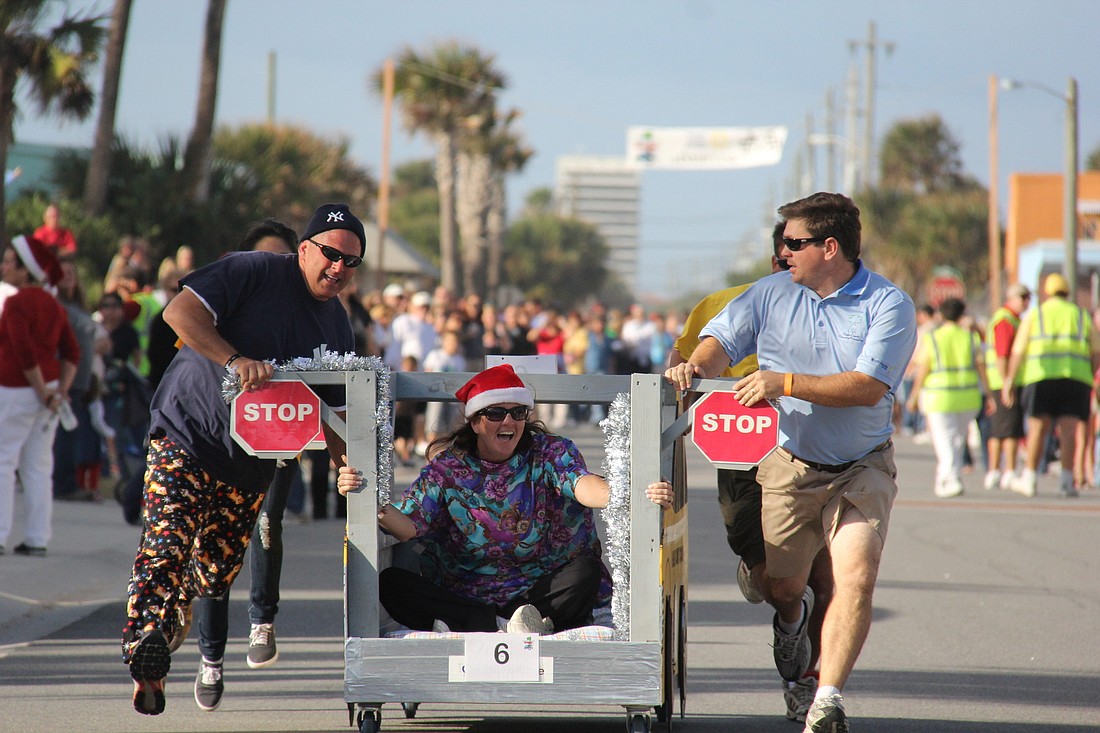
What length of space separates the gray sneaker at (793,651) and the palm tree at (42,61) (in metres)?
15.8

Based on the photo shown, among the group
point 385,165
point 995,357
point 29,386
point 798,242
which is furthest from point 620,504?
point 385,165

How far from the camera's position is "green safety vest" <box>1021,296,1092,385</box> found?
49.5 feet

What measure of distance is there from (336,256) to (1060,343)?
11.1m

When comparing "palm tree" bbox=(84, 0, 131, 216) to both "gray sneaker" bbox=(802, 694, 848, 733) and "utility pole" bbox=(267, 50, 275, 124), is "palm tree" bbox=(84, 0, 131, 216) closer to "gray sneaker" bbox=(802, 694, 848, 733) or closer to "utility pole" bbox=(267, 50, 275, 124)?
"gray sneaker" bbox=(802, 694, 848, 733)

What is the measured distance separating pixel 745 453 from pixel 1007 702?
2.17 m

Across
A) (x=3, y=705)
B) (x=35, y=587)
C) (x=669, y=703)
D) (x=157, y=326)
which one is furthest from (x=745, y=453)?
(x=157, y=326)

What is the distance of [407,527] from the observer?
5.44 m

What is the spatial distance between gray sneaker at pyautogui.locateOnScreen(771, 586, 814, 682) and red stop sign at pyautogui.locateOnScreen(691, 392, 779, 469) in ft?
3.73

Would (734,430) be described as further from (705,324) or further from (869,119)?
(869,119)

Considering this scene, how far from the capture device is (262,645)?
6.51 m

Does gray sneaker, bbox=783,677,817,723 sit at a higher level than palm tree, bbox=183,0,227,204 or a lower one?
lower

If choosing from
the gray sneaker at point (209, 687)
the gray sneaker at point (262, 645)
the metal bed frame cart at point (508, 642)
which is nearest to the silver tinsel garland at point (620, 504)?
the metal bed frame cart at point (508, 642)

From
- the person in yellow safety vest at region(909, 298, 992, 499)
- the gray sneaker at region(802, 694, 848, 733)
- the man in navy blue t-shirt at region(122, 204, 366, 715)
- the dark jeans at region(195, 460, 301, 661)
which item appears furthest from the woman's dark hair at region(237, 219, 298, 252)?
the person in yellow safety vest at region(909, 298, 992, 499)

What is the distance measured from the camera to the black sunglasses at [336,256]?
5.79 metres
